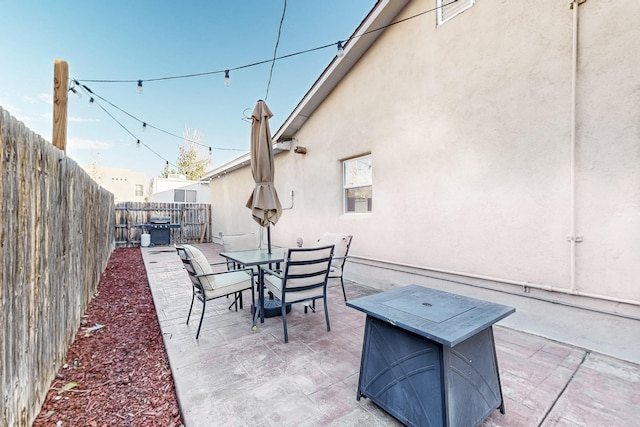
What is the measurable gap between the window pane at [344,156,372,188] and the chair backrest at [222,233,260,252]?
7.78ft

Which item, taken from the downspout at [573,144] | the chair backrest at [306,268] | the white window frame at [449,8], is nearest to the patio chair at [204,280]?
the chair backrest at [306,268]

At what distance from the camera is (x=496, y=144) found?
3.61 meters

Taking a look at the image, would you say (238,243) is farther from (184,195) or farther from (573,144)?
(184,195)

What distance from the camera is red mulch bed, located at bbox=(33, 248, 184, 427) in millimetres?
2012

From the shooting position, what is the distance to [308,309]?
4.25m

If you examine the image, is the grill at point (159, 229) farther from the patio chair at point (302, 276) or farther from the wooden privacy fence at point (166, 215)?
the patio chair at point (302, 276)

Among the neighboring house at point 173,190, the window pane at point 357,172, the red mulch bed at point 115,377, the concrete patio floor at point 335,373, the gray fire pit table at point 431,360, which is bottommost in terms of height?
the red mulch bed at point 115,377

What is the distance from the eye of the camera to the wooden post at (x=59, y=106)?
3.31 metres

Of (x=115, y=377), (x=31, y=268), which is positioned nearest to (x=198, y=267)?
(x=115, y=377)

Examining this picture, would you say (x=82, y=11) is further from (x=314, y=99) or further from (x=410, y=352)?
(x=410, y=352)

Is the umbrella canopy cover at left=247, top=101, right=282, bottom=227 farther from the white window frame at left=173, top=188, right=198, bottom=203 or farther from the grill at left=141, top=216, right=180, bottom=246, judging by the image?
the white window frame at left=173, top=188, right=198, bottom=203

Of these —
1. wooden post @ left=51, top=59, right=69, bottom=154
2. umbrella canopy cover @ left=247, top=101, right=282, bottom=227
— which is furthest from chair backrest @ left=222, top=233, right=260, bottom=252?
wooden post @ left=51, top=59, right=69, bottom=154

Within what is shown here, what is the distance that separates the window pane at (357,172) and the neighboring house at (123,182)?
24.3m

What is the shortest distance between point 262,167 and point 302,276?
1.88 meters
